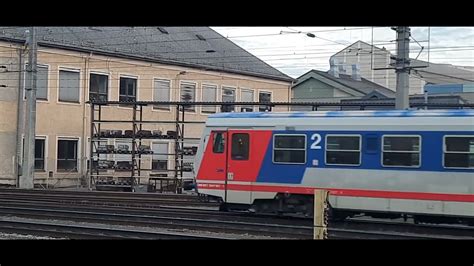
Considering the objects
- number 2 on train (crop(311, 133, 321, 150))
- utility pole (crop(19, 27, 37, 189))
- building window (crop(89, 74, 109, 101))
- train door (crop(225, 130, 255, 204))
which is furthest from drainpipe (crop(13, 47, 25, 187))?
number 2 on train (crop(311, 133, 321, 150))

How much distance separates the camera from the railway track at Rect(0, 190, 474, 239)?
1538 centimetres

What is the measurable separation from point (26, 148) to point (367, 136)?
22.2 metres

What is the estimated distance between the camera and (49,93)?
3953cm

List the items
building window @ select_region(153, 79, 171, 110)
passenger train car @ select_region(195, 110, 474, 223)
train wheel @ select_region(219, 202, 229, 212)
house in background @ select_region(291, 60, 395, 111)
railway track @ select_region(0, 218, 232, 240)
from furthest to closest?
house in background @ select_region(291, 60, 395, 111) < building window @ select_region(153, 79, 171, 110) < train wheel @ select_region(219, 202, 229, 212) < passenger train car @ select_region(195, 110, 474, 223) < railway track @ select_region(0, 218, 232, 240)

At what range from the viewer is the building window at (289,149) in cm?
1784

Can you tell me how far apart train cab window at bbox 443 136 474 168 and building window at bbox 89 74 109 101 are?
2843 centimetres

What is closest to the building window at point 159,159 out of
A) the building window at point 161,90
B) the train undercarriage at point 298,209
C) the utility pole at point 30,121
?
the building window at point 161,90

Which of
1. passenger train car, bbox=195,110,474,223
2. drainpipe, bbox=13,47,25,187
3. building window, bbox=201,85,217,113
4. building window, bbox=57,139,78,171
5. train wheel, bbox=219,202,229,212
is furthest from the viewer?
building window, bbox=201,85,217,113

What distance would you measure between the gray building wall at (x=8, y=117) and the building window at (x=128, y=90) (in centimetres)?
729

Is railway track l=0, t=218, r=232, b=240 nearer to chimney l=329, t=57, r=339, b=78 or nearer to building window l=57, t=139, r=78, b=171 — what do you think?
building window l=57, t=139, r=78, b=171

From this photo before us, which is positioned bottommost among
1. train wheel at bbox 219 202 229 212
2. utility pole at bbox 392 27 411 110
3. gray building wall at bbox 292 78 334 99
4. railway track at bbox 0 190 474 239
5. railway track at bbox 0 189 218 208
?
railway track at bbox 0 189 218 208

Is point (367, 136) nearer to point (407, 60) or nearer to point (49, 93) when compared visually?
point (407, 60)

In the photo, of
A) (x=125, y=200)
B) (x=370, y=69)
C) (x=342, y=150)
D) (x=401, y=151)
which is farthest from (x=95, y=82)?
(x=370, y=69)
